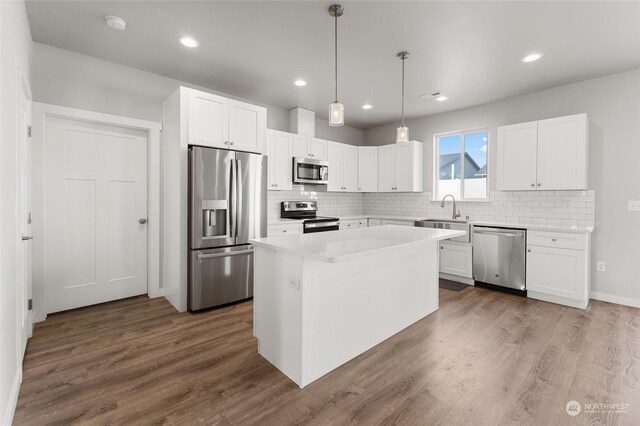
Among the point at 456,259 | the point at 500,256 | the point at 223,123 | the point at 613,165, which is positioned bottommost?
the point at 456,259

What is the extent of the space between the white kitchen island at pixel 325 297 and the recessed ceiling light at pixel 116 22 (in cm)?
225

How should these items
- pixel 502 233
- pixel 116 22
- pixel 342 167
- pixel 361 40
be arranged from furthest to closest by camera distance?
pixel 342 167, pixel 502 233, pixel 361 40, pixel 116 22

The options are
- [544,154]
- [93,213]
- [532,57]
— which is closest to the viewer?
[532,57]

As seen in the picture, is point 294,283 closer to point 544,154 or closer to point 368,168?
point 544,154

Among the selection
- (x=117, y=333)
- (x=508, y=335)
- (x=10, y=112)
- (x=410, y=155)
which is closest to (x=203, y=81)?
(x=10, y=112)

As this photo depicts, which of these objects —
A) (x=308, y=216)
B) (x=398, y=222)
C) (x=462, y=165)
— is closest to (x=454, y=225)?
(x=398, y=222)

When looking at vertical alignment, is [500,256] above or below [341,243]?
below

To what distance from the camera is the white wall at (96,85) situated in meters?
3.04

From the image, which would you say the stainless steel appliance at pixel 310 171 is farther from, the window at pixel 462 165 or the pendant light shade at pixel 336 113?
the pendant light shade at pixel 336 113

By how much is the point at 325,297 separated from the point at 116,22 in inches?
114

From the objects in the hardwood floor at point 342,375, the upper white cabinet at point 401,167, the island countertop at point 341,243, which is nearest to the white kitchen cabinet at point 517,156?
the upper white cabinet at point 401,167

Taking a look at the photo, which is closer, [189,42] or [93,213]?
[189,42]

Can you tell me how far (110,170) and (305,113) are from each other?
297 centimetres

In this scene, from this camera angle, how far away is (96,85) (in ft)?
10.9
